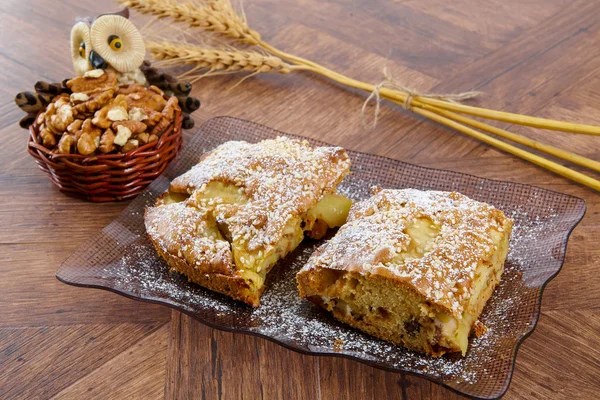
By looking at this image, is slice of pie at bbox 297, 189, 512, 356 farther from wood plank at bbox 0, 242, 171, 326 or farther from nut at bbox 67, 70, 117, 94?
nut at bbox 67, 70, 117, 94

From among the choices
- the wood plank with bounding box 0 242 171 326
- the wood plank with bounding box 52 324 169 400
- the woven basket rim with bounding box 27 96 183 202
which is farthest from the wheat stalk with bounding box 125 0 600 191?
the wood plank with bounding box 52 324 169 400

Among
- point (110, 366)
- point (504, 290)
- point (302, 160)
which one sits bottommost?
point (110, 366)

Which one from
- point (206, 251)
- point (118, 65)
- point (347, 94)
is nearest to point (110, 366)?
point (206, 251)

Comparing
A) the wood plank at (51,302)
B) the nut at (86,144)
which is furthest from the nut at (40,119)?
the wood plank at (51,302)

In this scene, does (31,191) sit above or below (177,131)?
below

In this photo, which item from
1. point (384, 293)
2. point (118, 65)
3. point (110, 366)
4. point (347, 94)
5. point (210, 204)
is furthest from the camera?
point (347, 94)

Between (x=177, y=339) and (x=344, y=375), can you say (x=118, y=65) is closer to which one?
(x=177, y=339)

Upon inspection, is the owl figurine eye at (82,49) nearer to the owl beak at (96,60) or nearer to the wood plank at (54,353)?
the owl beak at (96,60)
